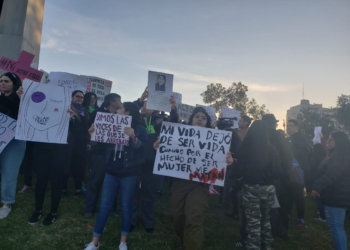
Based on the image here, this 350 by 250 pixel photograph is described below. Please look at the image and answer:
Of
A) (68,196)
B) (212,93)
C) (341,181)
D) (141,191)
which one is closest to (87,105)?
(68,196)

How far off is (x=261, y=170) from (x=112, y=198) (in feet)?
7.40

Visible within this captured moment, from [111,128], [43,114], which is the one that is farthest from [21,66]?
[111,128]

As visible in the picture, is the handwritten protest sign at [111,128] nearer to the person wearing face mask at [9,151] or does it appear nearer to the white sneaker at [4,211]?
the person wearing face mask at [9,151]

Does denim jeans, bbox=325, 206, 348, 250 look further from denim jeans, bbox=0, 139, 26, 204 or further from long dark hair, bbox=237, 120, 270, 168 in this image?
denim jeans, bbox=0, 139, 26, 204

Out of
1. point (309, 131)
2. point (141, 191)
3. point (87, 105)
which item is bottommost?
point (141, 191)

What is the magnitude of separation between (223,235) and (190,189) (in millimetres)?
1809

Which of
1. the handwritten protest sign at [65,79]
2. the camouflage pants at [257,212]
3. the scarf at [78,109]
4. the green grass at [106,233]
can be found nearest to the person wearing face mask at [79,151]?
the scarf at [78,109]

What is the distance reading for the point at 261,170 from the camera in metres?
4.23

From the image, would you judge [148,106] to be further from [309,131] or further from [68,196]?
[309,131]

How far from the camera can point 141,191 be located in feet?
16.5

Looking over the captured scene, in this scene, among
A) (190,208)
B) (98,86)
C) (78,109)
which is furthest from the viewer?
(98,86)

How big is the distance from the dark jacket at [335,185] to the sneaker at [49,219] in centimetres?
428

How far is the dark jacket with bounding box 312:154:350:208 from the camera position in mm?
4113

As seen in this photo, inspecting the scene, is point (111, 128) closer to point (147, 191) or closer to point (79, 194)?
point (147, 191)
